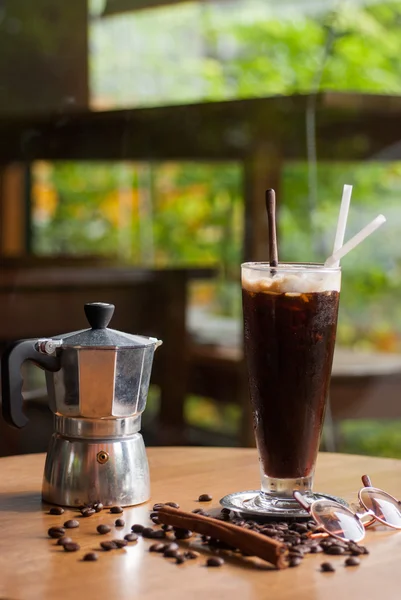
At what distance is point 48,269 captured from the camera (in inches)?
127

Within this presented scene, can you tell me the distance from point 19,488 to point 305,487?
42 centimetres

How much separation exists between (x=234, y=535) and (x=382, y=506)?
0.85 ft

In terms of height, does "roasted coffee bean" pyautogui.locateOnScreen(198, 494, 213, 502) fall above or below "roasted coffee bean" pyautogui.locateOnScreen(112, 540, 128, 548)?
below

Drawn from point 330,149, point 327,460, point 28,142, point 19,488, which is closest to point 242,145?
point 330,149

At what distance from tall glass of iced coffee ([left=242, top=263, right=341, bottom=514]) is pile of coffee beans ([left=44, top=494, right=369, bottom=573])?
0.20ft

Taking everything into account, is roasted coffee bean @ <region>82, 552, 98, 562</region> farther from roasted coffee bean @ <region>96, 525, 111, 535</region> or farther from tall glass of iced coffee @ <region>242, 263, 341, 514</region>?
tall glass of iced coffee @ <region>242, 263, 341, 514</region>

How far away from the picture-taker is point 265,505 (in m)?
1.24

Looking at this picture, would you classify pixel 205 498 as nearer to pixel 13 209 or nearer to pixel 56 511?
pixel 56 511

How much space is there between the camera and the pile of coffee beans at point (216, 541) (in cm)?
105

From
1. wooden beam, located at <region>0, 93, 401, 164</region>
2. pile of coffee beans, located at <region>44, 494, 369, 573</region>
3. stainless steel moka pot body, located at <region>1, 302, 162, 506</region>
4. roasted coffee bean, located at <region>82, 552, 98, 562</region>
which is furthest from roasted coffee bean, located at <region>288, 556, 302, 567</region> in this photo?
wooden beam, located at <region>0, 93, 401, 164</region>

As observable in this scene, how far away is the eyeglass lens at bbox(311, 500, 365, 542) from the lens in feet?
3.68

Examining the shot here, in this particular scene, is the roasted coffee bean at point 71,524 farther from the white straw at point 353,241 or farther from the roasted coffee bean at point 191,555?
the white straw at point 353,241

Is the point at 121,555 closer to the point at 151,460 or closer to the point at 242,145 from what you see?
the point at 151,460

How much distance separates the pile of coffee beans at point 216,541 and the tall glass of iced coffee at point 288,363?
6 cm
